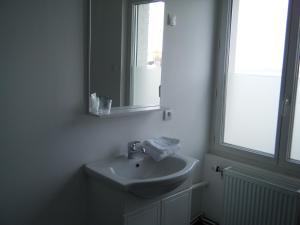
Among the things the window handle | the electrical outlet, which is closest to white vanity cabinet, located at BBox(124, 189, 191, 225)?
the electrical outlet

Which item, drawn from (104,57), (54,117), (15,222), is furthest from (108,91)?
(15,222)

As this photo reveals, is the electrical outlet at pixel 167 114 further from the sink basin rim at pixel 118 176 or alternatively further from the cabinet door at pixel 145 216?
the cabinet door at pixel 145 216

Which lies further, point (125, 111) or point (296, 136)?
point (296, 136)

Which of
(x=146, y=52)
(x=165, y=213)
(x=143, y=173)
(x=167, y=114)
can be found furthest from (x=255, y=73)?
(x=165, y=213)

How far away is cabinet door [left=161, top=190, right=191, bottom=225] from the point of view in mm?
2203

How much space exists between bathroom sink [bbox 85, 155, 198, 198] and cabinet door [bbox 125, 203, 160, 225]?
0.46ft

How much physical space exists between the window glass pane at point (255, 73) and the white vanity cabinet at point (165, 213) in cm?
88

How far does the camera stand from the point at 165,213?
86.6 inches

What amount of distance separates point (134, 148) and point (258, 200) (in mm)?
1148

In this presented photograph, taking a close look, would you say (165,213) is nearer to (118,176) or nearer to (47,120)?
(118,176)

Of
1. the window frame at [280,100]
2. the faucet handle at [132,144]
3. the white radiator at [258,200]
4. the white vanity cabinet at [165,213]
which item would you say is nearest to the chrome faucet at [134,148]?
the faucet handle at [132,144]

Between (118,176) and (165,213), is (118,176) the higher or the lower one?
the higher one

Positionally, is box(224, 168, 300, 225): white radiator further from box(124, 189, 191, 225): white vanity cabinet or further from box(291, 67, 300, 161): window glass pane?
box(124, 189, 191, 225): white vanity cabinet

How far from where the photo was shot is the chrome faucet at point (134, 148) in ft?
7.38
